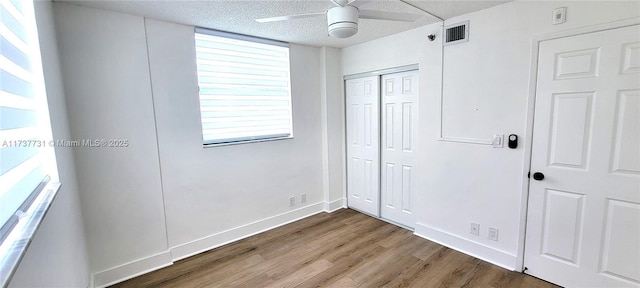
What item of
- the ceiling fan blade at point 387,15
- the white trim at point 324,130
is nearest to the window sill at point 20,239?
the ceiling fan blade at point 387,15

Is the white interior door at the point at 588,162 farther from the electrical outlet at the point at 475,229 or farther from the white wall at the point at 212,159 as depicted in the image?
the white wall at the point at 212,159

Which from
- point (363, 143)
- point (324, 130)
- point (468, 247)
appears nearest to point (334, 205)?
point (363, 143)

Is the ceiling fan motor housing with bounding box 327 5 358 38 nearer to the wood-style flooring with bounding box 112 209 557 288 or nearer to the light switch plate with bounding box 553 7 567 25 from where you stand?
the light switch plate with bounding box 553 7 567 25

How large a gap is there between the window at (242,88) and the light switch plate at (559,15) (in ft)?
8.65

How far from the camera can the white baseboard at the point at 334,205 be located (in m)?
4.08

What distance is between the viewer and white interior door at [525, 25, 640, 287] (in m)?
1.91

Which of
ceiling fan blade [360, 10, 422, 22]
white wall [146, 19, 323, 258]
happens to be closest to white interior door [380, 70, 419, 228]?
white wall [146, 19, 323, 258]

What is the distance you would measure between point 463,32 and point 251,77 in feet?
7.54

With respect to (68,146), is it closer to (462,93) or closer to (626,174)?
(462,93)

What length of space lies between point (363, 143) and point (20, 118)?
3.31 meters

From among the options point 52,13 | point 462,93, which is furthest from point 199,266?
point 462,93

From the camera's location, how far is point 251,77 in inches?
128

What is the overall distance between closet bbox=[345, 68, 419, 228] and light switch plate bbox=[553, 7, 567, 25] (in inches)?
50.1

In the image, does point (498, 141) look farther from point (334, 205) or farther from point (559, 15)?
point (334, 205)
